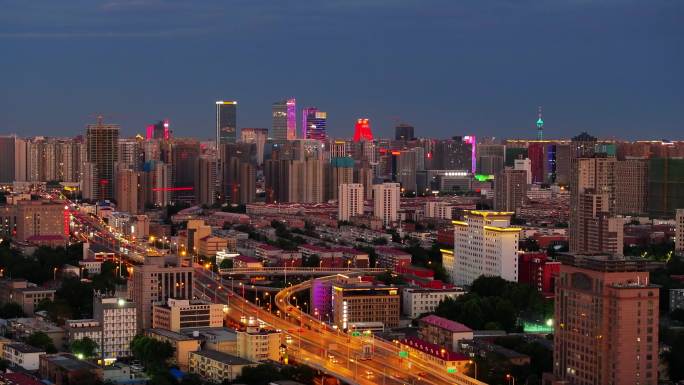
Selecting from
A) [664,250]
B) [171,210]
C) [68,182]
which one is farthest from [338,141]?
[664,250]

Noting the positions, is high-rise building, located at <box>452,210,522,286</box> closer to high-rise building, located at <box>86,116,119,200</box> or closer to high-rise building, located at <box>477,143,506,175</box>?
high-rise building, located at <box>86,116,119,200</box>

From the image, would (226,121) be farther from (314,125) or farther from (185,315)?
(185,315)

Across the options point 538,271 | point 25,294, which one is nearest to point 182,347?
point 25,294

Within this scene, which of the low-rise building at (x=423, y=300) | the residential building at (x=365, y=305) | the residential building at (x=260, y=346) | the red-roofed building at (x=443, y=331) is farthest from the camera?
the low-rise building at (x=423, y=300)

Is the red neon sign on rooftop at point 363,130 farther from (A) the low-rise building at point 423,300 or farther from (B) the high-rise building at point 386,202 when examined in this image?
(A) the low-rise building at point 423,300

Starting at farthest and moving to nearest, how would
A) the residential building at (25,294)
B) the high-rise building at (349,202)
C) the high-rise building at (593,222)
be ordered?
the high-rise building at (349,202) < the high-rise building at (593,222) < the residential building at (25,294)

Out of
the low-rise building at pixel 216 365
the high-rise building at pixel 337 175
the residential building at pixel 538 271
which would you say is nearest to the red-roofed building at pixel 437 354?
the low-rise building at pixel 216 365
